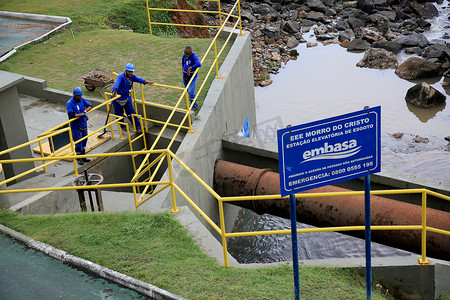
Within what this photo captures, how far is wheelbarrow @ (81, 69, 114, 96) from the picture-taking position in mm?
14328

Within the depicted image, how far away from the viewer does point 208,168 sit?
1217cm

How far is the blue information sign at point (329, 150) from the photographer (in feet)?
17.2

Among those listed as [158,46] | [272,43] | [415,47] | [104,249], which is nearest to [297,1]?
[272,43]

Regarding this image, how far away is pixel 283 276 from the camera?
680 centimetres

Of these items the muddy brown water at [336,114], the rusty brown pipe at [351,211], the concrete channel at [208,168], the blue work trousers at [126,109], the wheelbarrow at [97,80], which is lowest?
the muddy brown water at [336,114]

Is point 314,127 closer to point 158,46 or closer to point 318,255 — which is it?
point 318,255

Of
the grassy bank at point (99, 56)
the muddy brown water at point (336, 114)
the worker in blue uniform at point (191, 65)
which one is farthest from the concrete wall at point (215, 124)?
the muddy brown water at point (336, 114)

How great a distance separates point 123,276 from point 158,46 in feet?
38.6

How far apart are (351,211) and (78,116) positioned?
19.2 feet

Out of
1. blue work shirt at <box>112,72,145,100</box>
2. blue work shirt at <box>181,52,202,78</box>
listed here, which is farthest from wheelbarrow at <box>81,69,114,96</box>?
blue work shirt at <box>181,52,202,78</box>

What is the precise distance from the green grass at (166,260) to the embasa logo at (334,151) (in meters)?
1.96

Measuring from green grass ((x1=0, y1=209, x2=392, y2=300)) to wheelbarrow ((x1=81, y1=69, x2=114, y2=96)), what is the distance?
21.7ft

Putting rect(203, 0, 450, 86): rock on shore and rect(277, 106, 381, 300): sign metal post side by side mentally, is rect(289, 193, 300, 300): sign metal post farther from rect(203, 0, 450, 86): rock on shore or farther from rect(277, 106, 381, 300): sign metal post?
rect(203, 0, 450, 86): rock on shore

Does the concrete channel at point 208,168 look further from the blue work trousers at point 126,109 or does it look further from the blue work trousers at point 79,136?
the blue work trousers at point 126,109
